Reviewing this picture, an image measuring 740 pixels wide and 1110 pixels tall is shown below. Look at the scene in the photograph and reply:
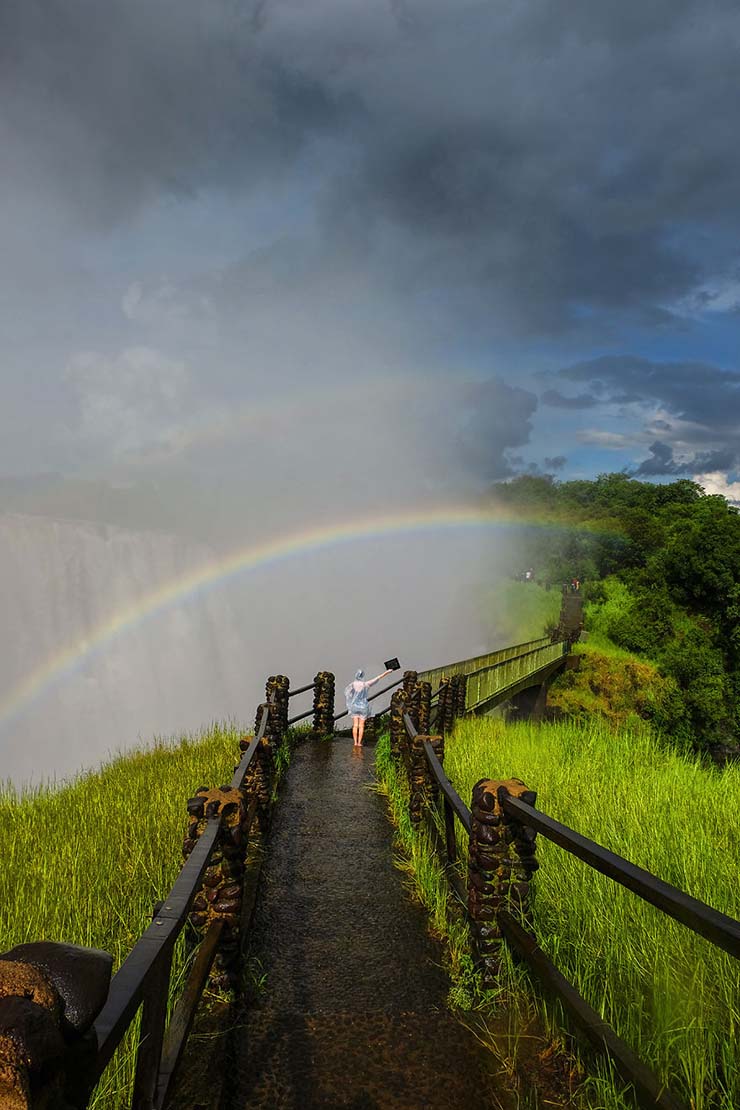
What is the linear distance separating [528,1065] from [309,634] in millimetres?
125360

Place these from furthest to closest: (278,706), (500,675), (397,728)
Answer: (500,675) → (278,706) → (397,728)

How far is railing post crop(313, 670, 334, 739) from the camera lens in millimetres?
14758

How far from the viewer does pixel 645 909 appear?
4.02 metres

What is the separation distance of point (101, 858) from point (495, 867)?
3.58 metres

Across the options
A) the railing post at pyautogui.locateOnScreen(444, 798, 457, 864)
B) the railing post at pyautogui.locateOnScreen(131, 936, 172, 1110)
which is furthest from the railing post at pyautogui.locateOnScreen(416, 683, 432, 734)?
the railing post at pyautogui.locateOnScreen(131, 936, 172, 1110)

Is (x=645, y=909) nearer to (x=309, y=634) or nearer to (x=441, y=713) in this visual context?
(x=441, y=713)

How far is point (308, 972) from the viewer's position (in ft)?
14.3

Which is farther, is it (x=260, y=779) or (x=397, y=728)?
(x=397, y=728)

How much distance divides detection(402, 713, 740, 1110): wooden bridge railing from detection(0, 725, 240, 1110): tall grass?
171 cm

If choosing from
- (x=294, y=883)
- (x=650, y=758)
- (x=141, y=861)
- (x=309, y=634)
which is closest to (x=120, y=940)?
(x=141, y=861)

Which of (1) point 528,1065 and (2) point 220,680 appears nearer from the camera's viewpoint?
(1) point 528,1065

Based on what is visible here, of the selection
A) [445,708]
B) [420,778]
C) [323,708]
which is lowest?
[323,708]

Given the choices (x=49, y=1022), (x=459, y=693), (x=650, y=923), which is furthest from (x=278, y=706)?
(x=49, y=1022)

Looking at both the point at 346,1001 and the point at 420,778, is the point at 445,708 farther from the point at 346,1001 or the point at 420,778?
the point at 346,1001
